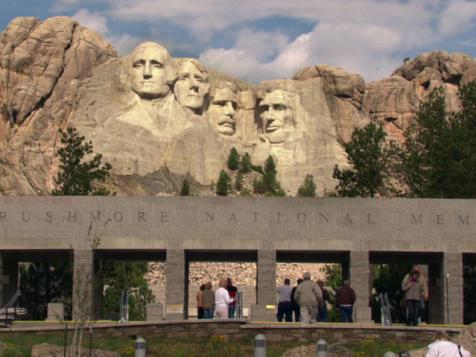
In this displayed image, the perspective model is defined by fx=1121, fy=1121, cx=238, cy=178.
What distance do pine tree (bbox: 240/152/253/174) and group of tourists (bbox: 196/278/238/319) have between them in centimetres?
8058

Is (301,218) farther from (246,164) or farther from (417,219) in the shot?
(246,164)

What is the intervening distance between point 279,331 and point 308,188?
263ft

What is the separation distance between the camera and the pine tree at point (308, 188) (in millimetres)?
100312

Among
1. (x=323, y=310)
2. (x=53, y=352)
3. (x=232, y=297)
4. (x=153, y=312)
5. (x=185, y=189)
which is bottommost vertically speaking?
(x=53, y=352)

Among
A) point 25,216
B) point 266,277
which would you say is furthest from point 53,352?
point 25,216

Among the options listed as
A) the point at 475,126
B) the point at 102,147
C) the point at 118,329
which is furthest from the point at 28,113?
the point at 118,329

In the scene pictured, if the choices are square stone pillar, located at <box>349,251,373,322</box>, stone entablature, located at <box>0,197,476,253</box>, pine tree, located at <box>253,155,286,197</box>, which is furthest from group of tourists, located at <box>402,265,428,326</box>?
pine tree, located at <box>253,155,286,197</box>

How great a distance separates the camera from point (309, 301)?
76.8 feet

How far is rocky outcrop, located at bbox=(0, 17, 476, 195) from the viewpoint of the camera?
103188 mm

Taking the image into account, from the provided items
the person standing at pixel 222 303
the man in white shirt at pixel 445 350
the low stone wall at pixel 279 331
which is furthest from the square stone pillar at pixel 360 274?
the man in white shirt at pixel 445 350

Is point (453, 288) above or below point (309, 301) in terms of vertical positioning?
above

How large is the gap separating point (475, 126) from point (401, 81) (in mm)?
75955

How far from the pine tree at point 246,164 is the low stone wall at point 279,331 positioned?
278 ft

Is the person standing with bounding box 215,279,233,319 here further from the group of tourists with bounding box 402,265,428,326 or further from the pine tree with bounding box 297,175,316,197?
the pine tree with bounding box 297,175,316,197
